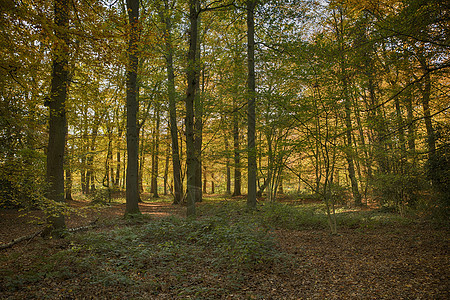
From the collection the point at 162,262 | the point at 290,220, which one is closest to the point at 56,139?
→ the point at 162,262

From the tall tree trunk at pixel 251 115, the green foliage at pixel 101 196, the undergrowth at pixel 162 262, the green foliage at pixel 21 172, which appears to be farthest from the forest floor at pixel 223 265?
the green foliage at pixel 101 196

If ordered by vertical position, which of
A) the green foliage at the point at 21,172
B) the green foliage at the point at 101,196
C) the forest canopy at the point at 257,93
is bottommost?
the green foliage at the point at 101,196

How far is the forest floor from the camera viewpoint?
11.6ft

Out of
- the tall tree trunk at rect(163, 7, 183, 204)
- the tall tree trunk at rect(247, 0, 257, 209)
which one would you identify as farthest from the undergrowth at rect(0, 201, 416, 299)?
the tall tree trunk at rect(163, 7, 183, 204)

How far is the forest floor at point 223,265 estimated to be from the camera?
3533 mm

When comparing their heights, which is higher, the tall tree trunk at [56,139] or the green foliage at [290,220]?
the tall tree trunk at [56,139]

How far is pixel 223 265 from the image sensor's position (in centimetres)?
445

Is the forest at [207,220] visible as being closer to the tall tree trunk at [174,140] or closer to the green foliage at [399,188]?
the green foliage at [399,188]

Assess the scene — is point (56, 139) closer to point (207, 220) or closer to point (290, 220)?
point (207, 220)

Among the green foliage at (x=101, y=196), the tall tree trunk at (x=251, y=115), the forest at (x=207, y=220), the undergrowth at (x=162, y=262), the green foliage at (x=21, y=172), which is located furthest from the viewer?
the green foliage at (x=101, y=196)

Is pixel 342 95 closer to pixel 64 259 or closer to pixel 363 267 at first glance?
pixel 363 267

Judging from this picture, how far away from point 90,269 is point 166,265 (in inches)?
49.8

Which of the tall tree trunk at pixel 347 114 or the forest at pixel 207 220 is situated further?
the tall tree trunk at pixel 347 114

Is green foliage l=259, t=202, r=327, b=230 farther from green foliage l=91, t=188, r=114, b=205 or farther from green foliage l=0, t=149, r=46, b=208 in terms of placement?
green foliage l=91, t=188, r=114, b=205
